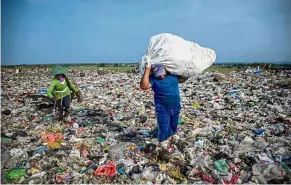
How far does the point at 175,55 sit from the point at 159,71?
0.28 m

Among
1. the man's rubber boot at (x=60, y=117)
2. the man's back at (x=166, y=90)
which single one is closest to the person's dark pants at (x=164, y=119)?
the man's back at (x=166, y=90)

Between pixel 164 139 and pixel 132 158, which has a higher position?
pixel 164 139

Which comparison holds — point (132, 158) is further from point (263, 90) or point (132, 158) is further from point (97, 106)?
point (263, 90)

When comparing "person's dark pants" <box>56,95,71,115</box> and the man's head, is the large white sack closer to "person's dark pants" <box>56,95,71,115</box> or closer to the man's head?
the man's head

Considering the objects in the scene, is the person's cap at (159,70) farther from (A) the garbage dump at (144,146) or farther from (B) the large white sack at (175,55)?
(A) the garbage dump at (144,146)

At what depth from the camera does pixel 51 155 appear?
4.14m

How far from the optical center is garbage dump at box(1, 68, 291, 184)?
3.43 meters

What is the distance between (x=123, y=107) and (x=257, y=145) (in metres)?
4.11

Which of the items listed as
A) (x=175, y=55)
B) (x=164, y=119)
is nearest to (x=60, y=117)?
(x=164, y=119)

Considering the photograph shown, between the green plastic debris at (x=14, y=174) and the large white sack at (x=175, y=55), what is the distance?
2006mm

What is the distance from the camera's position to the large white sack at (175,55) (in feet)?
11.5

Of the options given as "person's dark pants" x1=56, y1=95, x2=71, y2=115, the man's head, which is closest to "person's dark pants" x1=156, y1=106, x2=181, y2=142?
the man's head

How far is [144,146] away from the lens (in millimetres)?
4395

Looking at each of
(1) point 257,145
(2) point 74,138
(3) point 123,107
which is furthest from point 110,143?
(3) point 123,107
